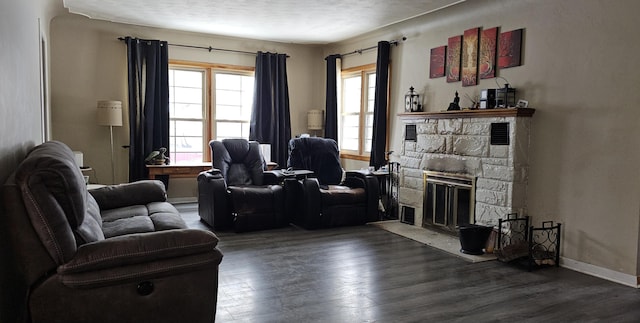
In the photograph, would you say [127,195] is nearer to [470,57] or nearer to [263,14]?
[263,14]

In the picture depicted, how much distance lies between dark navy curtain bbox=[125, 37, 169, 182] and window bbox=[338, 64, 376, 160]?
8.83 ft

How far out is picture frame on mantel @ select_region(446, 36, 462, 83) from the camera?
16.7 feet

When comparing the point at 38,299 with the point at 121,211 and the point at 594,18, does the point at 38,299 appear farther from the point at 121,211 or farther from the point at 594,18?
the point at 594,18

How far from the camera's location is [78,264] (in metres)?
1.93

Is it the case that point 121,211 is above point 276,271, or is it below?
above

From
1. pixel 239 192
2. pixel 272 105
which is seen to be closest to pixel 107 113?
pixel 239 192

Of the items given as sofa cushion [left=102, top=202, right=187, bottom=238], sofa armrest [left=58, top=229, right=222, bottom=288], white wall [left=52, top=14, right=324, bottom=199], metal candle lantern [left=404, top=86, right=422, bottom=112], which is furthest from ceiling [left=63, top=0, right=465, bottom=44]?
sofa armrest [left=58, top=229, right=222, bottom=288]

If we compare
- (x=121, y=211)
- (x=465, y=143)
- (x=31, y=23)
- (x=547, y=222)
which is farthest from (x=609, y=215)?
(x=31, y=23)

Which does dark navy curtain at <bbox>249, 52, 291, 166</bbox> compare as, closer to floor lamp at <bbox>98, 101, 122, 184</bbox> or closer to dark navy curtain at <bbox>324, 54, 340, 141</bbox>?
dark navy curtain at <bbox>324, 54, 340, 141</bbox>

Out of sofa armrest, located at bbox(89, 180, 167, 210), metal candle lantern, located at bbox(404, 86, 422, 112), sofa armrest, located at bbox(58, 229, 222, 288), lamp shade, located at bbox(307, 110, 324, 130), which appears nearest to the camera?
sofa armrest, located at bbox(58, 229, 222, 288)

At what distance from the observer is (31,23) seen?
3324 mm

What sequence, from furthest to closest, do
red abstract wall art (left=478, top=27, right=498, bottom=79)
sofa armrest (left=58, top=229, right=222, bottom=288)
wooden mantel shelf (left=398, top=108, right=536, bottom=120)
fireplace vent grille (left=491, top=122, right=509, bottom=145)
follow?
red abstract wall art (left=478, top=27, right=498, bottom=79), fireplace vent grille (left=491, top=122, right=509, bottom=145), wooden mantel shelf (left=398, top=108, right=536, bottom=120), sofa armrest (left=58, top=229, right=222, bottom=288)

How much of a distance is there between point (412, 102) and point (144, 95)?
144 inches

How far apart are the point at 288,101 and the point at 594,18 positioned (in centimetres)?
458
